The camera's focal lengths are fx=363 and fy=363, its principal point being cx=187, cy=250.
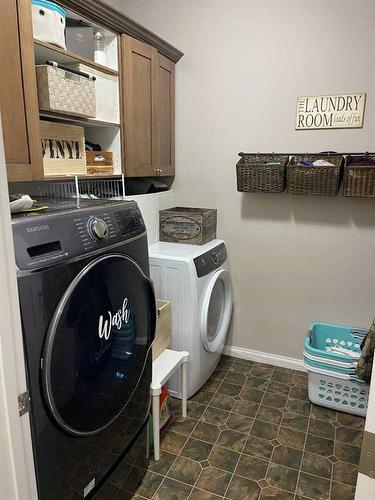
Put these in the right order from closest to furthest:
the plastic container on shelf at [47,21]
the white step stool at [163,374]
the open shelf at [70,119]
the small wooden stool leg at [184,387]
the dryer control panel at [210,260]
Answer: the plastic container on shelf at [47,21] < the open shelf at [70,119] < the white step stool at [163,374] < the small wooden stool leg at [184,387] < the dryer control panel at [210,260]

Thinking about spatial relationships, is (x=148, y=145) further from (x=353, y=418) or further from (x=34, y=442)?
(x=353, y=418)

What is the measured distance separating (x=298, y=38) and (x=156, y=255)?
1.60 m

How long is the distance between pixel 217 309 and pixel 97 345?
1.49 metres

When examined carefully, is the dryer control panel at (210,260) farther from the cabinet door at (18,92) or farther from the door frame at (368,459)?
the door frame at (368,459)

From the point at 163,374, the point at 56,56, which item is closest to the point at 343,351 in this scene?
the point at 163,374

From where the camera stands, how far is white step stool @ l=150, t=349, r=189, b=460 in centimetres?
174

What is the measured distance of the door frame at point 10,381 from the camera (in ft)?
2.53

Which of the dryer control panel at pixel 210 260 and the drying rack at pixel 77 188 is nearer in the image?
the drying rack at pixel 77 188

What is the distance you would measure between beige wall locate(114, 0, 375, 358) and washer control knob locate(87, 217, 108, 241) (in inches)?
61.3

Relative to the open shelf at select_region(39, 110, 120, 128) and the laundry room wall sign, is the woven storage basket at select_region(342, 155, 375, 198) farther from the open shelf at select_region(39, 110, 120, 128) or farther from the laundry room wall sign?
the open shelf at select_region(39, 110, 120, 128)

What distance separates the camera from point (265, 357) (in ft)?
9.05

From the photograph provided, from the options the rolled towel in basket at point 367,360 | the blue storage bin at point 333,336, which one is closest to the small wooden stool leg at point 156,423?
the rolled towel in basket at point 367,360

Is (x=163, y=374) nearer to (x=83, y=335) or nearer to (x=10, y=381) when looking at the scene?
(x=83, y=335)

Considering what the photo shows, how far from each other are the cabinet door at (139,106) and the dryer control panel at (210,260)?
654mm
